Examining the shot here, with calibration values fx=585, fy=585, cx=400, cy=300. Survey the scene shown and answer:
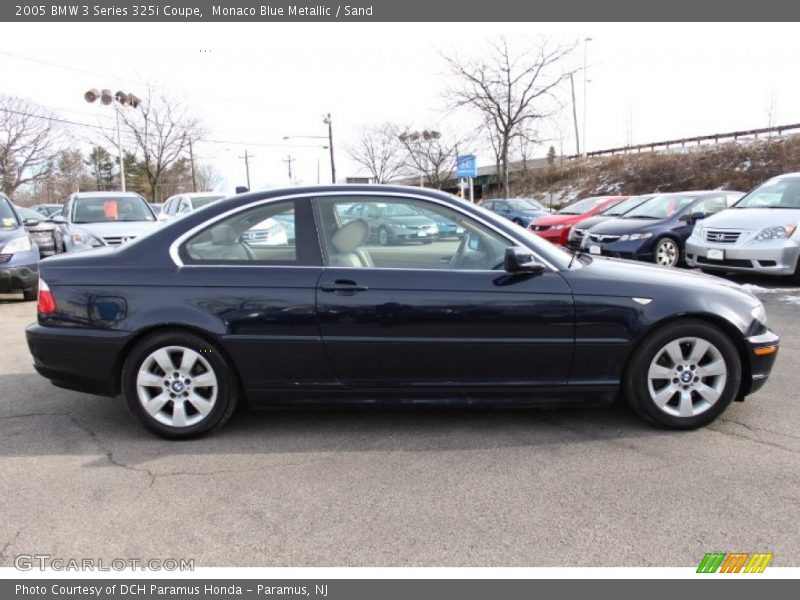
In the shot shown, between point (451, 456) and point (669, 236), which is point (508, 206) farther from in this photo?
point (451, 456)

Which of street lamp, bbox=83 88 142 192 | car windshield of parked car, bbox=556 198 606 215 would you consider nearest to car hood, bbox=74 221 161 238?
car windshield of parked car, bbox=556 198 606 215

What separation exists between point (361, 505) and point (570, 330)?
1621 millimetres

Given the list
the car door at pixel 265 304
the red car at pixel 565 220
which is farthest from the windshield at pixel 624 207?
the car door at pixel 265 304

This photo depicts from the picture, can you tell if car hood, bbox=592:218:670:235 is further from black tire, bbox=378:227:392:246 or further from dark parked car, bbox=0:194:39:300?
dark parked car, bbox=0:194:39:300

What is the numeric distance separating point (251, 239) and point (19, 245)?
6502mm

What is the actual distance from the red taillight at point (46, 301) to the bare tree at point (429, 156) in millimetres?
39609

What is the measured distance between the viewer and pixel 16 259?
27.2ft

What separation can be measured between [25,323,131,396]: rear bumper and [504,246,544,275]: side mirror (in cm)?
237

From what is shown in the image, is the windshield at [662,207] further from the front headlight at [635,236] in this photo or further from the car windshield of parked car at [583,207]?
the car windshield of parked car at [583,207]

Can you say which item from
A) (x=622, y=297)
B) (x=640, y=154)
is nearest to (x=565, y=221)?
(x=622, y=297)

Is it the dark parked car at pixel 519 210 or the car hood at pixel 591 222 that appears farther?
the dark parked car at pixel 519 210

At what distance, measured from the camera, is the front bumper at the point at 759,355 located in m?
3.67

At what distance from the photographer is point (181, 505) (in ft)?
9.59

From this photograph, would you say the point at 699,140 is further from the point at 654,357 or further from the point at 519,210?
the point at 654,357
